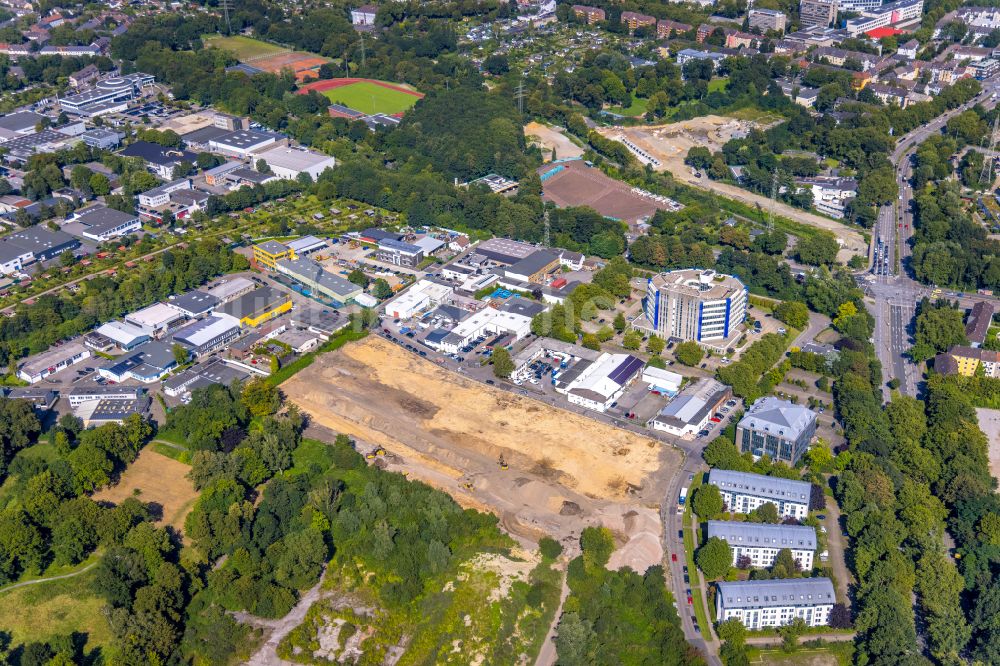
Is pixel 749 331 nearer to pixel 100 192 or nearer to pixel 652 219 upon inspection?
pixel 652 219

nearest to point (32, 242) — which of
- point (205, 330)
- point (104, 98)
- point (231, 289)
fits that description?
point (231, 289)

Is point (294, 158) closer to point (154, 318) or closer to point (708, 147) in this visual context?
point (154, 318)

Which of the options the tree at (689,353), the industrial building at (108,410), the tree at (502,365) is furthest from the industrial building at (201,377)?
the tree at (689,353)

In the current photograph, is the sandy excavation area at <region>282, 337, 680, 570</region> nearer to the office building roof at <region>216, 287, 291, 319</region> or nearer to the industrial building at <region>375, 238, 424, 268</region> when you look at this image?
the office building roof at <region>216, 287, 291, 319</region>

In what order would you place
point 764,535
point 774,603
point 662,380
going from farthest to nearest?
point 662,380 < point 764,535 < point 774,603

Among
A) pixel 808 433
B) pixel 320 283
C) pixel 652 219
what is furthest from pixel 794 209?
pixel 320 283

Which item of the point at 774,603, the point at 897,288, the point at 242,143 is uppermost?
the point at 242,143
